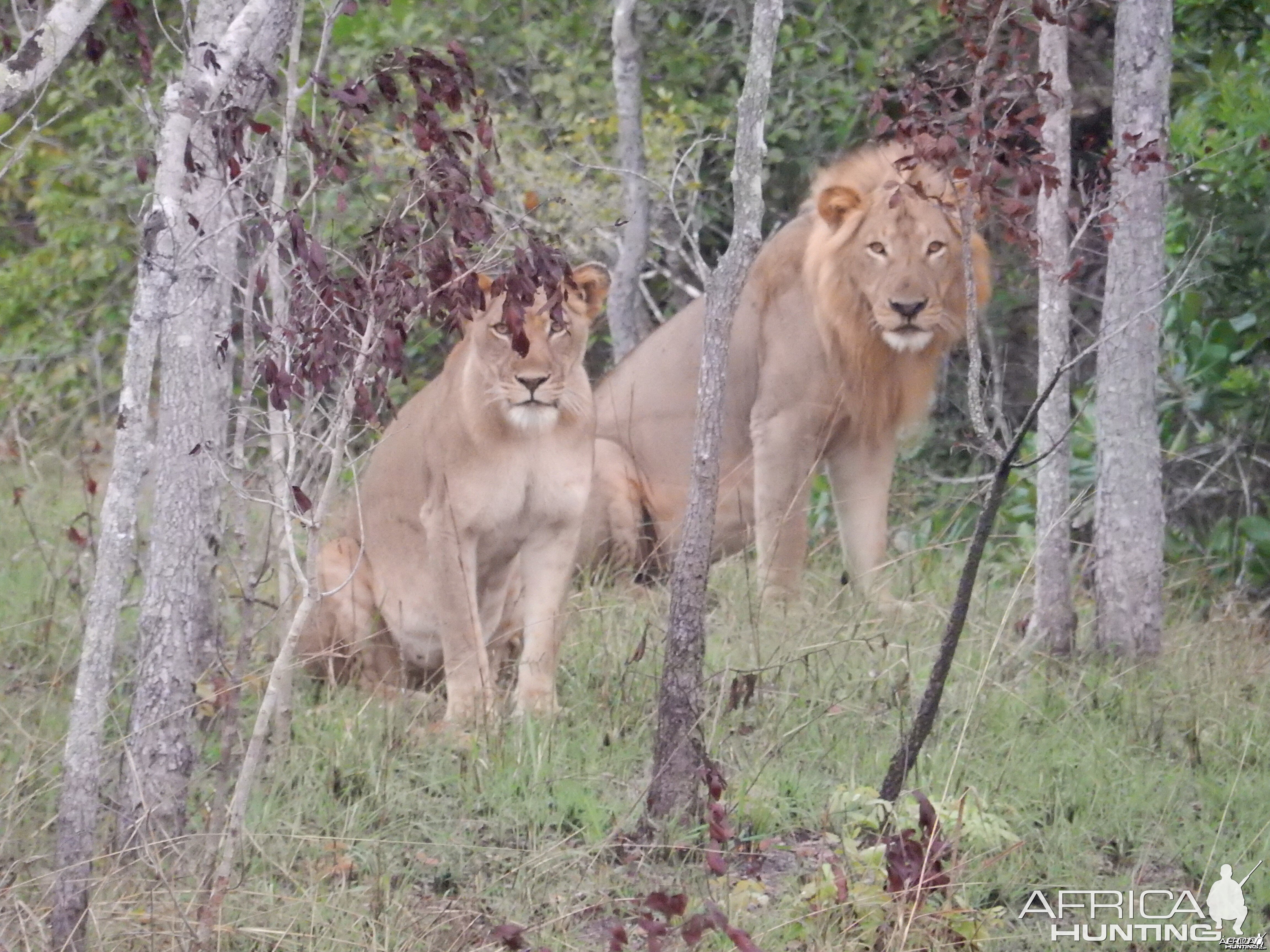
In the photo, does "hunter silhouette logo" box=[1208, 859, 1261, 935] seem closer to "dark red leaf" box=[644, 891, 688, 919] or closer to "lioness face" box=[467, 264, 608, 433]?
"dark red leaf" box=[644, 891, 688, 919]

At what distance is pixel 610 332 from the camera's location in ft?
26.8

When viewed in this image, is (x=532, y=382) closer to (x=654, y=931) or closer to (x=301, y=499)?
(x=301, y=499)

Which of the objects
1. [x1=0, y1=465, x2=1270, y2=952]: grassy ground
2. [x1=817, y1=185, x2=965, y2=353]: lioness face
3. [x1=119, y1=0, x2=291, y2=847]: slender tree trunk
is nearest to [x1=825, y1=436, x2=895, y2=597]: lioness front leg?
[x1=817, y1=185, x2=965, y2=353]: lioness face

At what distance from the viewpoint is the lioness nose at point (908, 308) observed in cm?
591

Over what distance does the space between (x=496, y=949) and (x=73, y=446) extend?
6036 millimetres

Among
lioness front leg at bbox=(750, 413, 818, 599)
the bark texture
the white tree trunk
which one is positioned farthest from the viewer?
lioness front leg at bbox=(750, 413, 818, 599)

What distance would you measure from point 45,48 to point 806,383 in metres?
3.65

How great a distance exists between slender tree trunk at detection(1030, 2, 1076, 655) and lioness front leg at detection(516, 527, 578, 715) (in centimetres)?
133

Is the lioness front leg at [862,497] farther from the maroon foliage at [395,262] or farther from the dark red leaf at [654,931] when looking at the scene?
the dark red leaf at [654,931]

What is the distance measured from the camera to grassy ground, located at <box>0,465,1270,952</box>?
134 inches

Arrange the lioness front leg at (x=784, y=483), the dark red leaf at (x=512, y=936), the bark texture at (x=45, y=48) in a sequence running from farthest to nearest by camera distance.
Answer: the lioness front leg at (x=784, y=483), the dark red leaf at (x=512, y=936), the bark texture at (x=45, y=48)

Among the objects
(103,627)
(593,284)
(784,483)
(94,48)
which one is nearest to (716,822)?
(103,627)

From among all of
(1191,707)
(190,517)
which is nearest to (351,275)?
(190,517)

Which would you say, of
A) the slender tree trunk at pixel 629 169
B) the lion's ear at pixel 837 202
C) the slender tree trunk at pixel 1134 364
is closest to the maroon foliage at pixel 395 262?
the slender tree trunk at pixel 1134 364
